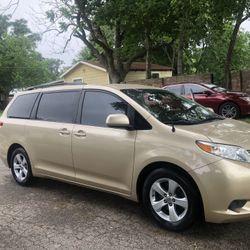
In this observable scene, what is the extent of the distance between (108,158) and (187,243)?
1.49 m

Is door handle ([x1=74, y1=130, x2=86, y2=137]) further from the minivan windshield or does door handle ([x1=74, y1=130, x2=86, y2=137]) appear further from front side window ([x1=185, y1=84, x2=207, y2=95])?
front side window ([x1=185, y1=84, x2=207, y2=95])

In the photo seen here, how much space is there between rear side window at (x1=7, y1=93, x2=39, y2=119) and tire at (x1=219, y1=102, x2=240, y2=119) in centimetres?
987

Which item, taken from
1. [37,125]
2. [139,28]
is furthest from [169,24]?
[37,125]

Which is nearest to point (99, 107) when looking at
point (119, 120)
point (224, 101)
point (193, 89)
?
point (119, 120)

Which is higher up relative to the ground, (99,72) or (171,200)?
(99,72)

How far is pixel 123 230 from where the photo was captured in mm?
4961

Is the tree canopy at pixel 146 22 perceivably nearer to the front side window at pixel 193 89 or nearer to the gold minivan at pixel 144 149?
the front side window at pixel 193 89

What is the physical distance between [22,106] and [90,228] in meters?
3.03

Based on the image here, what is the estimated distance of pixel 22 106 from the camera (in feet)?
24.0

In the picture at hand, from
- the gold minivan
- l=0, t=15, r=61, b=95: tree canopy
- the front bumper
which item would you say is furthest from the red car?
l=0, t=15, r=61, b=95: tree canopy

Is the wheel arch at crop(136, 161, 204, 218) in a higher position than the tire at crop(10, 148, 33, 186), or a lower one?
higher

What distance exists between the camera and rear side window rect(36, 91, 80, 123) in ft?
20.3

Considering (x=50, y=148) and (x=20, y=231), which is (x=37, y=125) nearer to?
(x=50, y=148)

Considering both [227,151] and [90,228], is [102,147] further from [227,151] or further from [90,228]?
[227,151]
